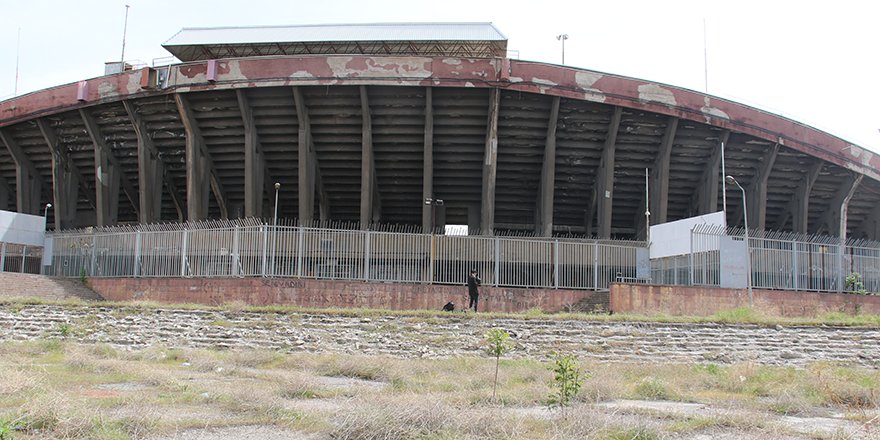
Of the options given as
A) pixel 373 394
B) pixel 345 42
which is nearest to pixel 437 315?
pixel 373 394

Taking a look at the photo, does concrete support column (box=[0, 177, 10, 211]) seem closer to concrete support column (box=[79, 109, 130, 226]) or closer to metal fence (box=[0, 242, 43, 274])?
concrete support column (box=[79, 109, 130, 226])

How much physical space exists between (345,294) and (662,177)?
52.2 feet

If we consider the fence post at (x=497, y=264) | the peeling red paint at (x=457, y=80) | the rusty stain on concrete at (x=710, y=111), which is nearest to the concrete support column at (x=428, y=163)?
the peeling red paint at (x=457, y=80)

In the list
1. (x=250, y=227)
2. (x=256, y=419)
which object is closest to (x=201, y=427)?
(x=256, y=419)

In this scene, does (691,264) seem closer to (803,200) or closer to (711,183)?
(711,183)

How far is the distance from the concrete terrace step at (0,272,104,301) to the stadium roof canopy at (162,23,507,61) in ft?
41.2

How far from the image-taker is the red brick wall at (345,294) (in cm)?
2488

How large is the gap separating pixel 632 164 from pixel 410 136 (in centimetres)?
974

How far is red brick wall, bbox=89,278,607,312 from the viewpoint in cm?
2488

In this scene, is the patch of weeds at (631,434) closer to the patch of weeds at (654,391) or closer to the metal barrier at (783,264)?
the patch of weeds at (654,391)

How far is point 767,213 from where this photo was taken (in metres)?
40.0

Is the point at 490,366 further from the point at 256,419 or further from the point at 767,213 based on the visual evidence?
the point at 767,213

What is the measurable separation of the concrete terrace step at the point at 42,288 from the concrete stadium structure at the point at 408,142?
586 cm

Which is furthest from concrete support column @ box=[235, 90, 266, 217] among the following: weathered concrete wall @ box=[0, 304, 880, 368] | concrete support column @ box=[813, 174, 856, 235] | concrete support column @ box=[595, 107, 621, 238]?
concrete support column @ box=[813, 174, 856, 235]
